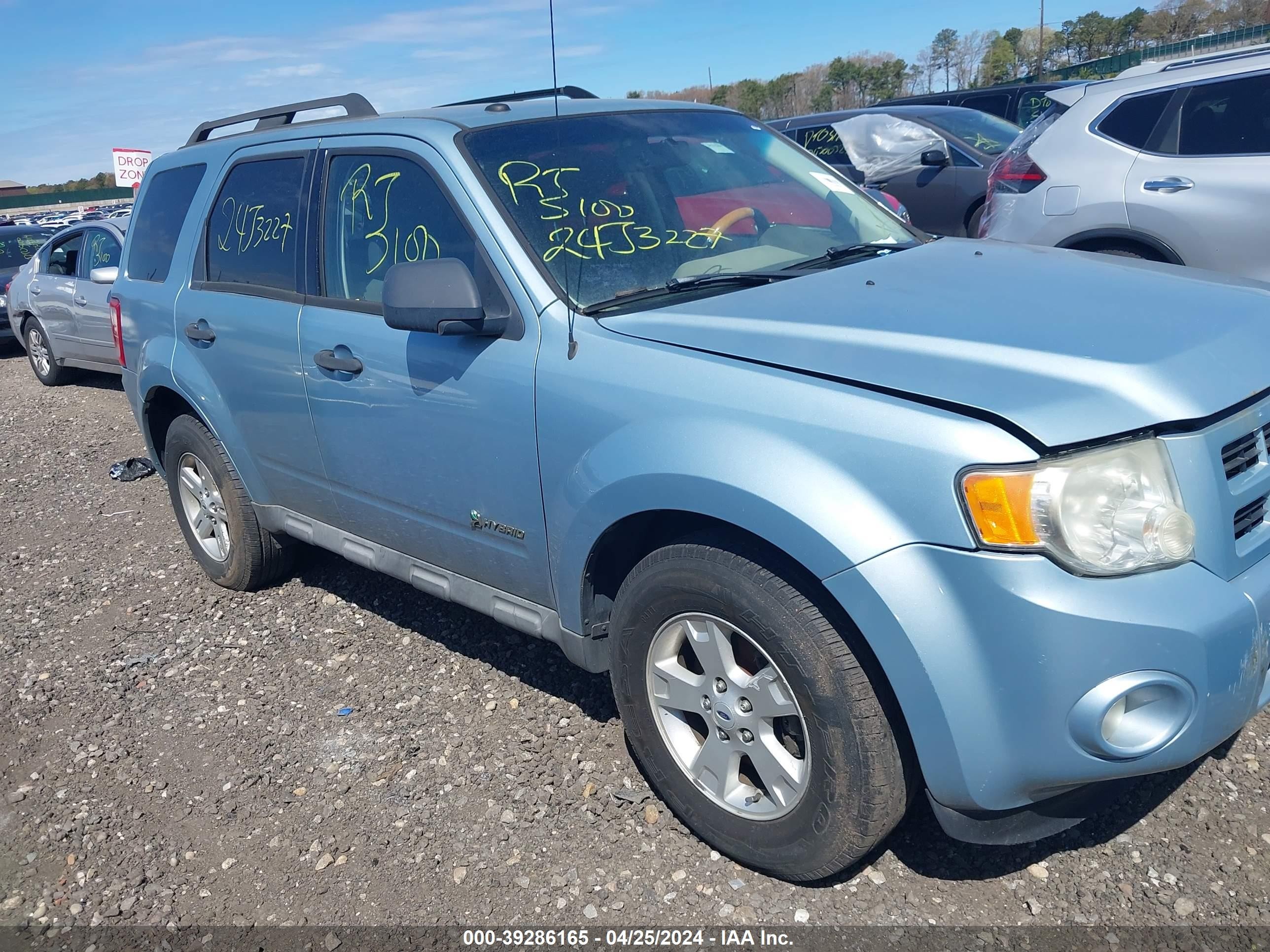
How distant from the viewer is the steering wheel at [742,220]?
129 inches

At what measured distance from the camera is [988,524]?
2.01 meters

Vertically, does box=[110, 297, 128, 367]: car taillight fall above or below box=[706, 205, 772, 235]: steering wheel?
below

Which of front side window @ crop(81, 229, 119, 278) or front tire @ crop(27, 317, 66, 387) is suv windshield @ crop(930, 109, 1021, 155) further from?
front tire @ crop(27, 317, 66, 387)

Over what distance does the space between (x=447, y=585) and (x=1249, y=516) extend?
2.29m

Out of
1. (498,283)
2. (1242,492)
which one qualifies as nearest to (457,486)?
(498,283)

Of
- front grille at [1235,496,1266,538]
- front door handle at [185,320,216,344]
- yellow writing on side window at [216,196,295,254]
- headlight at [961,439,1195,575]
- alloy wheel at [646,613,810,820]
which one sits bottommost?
alloy wheel at [646,613,810,820]

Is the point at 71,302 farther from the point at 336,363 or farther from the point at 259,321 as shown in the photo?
the point at 336,363

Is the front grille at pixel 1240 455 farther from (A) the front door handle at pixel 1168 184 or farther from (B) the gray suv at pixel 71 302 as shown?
(B) the gray suv at pixel 71 302

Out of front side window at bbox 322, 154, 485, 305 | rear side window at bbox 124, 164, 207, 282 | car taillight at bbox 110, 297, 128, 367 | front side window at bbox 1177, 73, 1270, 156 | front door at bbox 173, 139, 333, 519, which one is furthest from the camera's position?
front side window at bbox 1177, 73, 1270, 156

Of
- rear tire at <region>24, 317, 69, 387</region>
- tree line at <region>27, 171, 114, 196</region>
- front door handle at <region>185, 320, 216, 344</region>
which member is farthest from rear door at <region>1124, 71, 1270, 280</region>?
tree line at <region>27, 171, 114, 196</region>

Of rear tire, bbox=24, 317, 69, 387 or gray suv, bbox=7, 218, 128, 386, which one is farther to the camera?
rear tire, bbox=24, 317, 69, 387

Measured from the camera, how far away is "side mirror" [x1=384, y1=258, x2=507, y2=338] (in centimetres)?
280

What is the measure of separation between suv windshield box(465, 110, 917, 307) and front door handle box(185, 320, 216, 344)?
5.19ft

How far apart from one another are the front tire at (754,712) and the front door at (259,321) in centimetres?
167
